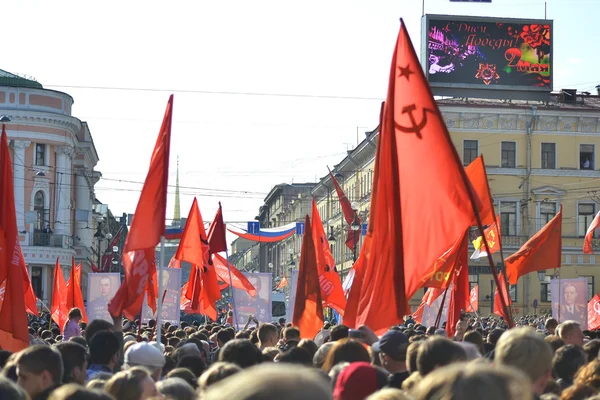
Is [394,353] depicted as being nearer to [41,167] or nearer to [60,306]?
[60,306]

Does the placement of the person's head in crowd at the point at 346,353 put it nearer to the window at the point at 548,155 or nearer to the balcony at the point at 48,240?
the balcony at the point at 48,240

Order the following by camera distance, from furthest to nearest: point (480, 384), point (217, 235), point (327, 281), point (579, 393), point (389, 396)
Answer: point (327, 281) < point (217, 235) < point (579, 393) < point (389, 396) < point (480, 384)

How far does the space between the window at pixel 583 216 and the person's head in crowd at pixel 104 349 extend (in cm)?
5457

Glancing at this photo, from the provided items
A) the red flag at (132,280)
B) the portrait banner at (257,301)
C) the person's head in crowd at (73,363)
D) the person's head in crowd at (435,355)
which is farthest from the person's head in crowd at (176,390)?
the portrait banner at (257,301)

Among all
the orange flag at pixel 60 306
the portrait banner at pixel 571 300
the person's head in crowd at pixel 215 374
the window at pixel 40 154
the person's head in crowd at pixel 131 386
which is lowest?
the orange flag at pixel 60 306

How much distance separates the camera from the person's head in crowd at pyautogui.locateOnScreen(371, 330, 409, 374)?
6.98 metres

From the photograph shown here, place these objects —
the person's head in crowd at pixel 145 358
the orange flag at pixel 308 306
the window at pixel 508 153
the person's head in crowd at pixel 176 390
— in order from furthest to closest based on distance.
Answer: the window at pixel 508 153 < the orange flag at pixel 308 306 < the person's head in crowd at pixel 145 358 < the person's head in crowd at pixel 176 390

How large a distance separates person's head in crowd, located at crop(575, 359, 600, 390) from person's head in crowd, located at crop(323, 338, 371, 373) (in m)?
1.39

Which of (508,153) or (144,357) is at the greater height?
(508,153)

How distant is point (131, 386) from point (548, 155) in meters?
56.2

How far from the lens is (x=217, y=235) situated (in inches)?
780

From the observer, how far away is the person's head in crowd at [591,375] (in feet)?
19.4

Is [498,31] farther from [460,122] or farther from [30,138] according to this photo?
[30,138]

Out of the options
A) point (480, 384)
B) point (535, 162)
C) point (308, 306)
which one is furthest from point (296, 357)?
point (535, 162)
